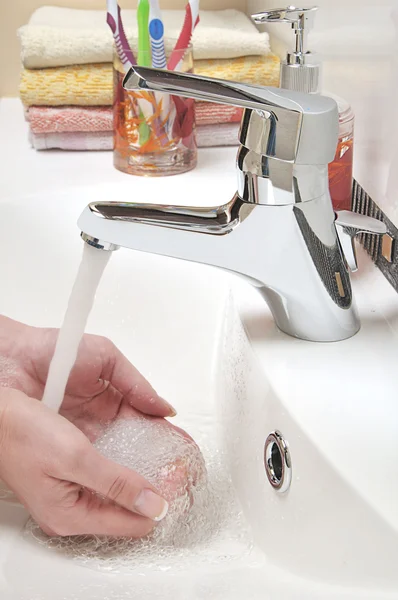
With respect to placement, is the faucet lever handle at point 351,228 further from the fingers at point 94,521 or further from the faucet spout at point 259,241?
the fingers at point 94,521

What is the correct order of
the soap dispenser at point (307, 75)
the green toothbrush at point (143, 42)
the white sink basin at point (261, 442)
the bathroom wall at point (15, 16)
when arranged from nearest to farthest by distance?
the white sink basin at point (261, 442)
the soap dispenser at point (307, 75)
the green toothbrush at point (143, 42)
the bathroom wall at point (15, 16)

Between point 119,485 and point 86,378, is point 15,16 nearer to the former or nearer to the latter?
point 86,378

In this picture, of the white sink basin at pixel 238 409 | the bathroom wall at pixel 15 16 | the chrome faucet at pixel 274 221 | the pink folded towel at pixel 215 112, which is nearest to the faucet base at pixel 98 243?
the chrome faucet at pixel 274 221

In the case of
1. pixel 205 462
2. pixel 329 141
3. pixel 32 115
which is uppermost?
pixel 329 141

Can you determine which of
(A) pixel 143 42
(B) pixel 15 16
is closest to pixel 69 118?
(A) pixel 143 42

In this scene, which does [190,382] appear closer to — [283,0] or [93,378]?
[93,378]

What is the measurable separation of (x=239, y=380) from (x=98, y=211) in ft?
0.50

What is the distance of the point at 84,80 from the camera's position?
2.68 ft

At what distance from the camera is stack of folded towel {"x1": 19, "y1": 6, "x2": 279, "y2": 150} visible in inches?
32.0

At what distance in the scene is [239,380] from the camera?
20.0 inches

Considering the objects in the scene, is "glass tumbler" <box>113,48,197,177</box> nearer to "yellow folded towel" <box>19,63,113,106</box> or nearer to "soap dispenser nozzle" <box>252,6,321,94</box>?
"yellow folded towel" <box>19,63,113,106</box>

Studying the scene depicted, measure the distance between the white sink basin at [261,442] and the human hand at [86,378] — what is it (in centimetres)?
6

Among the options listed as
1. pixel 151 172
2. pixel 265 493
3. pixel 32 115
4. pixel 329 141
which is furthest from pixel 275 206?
pixel 32 115

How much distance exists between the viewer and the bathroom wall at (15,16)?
0.99 m
